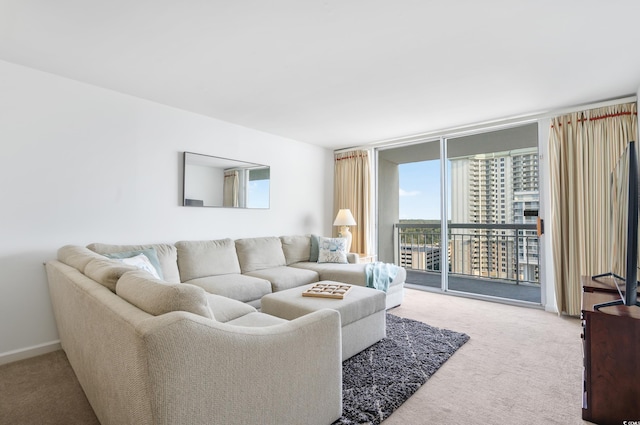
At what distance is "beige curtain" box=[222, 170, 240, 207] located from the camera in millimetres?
4051

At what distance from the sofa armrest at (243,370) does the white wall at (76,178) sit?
96.7 inches

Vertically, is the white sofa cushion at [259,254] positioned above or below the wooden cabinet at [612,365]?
above

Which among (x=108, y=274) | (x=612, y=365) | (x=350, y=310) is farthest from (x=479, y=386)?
(x=108, y=274)

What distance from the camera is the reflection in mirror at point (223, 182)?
12.0 feet

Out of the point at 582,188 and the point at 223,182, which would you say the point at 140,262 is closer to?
the point at 223,182

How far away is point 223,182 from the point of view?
4.04 metres

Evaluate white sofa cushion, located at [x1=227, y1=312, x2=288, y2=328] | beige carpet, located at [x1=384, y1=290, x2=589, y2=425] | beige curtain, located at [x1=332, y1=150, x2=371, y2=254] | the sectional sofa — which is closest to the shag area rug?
beige carpet, located at [x1=384, y1=290, x2=589, y2=425]

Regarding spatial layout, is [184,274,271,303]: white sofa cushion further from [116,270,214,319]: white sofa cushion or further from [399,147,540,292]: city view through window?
[399,147,540,292]: city view through window

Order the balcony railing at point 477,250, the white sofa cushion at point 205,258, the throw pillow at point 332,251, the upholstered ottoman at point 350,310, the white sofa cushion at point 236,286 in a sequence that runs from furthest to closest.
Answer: the balcony railing at point 477,250, the throw pillow at point 332,251, the white sofa cushion at point 205,258, the white sofa cushion at point 236,286, the upholstered ottoman at point 350,310

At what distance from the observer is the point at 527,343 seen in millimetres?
2703

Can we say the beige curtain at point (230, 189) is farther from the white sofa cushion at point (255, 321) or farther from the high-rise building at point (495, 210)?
the high-rise building at point (495, 210)

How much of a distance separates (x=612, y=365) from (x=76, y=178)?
4063mm

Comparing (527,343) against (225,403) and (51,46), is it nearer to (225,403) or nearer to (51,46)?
(225,403)

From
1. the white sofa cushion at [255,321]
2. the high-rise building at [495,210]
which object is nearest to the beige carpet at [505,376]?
the white sofa cushion at [255,321]
